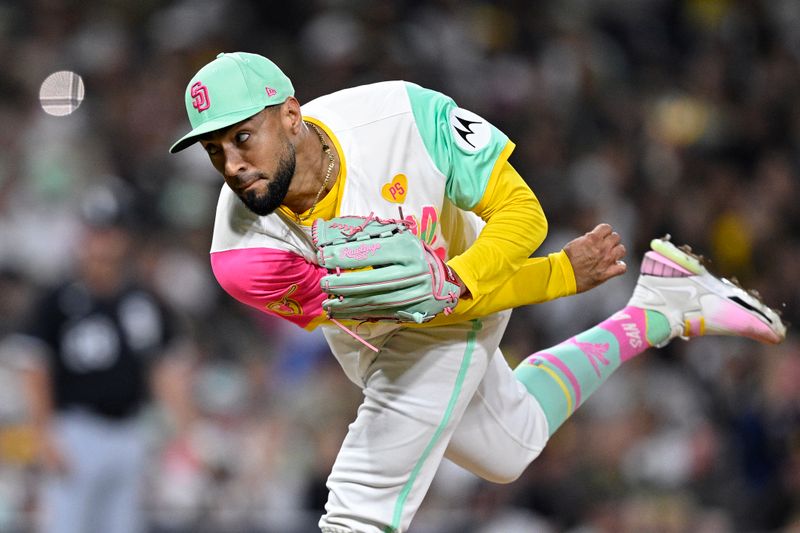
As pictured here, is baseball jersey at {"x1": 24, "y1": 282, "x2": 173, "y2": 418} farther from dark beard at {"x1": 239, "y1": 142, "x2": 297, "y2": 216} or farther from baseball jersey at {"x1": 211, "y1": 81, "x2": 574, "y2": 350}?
dark beard at {"x1": 239, "y1": 142, "x2": 297, "y2": 216}

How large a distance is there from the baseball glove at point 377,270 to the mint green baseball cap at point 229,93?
38 centimetres

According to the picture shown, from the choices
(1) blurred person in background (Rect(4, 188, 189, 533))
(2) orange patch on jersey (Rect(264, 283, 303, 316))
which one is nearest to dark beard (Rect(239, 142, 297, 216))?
(2) orange patch on jersey (Rect(264, 283, 303, 316))

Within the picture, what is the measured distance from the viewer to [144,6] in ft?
29.1

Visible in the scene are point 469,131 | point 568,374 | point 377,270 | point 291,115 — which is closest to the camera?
point 377,270

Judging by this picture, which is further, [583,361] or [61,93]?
[61,93]

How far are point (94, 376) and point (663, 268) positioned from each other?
3.20 m

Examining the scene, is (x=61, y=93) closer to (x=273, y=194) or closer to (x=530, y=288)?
(x=273, y=194)

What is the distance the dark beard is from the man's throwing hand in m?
0.89

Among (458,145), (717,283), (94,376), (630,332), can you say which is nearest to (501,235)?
(458,145)

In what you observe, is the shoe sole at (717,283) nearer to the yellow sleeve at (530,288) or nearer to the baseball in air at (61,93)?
the yellow sleeve at (530,288)

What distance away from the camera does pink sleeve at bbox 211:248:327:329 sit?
3439 mm

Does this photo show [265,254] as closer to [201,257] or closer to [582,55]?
[201,257]

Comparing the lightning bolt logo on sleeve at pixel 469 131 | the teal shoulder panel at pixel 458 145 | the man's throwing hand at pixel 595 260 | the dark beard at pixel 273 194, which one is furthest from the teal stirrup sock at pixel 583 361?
the dark beard at pixel 273 194

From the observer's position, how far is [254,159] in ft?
10.7
